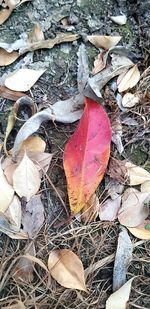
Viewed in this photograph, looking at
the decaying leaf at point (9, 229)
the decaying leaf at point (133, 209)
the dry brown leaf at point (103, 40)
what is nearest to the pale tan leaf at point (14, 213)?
the decaying leaf at point (9, 229)

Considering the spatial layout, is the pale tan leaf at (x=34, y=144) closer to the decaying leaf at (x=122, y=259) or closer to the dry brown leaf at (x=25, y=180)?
the dry brown leaf at (x=25, y=180)

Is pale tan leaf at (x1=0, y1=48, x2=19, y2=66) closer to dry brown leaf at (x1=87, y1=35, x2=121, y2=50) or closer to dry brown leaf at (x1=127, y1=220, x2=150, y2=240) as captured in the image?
dry brown leaf at (x1=87, y1=35, x2=121, y2=50)

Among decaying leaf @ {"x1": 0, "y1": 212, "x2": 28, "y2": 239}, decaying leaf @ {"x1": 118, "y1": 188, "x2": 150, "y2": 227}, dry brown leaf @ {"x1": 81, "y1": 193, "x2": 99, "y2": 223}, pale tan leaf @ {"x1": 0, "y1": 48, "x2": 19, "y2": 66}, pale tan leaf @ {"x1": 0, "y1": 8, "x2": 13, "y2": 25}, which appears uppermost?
pale tan leaf @ {"x1": 0, "y1": 8, "x2": 13, "y2": 25}

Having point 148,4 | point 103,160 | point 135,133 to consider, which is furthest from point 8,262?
point 148,4

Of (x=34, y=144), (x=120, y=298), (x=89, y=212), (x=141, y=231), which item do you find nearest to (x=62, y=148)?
(x=34, y=144)

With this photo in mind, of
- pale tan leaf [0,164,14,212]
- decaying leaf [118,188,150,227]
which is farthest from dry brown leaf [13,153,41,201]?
decaying leaf [118,188,150,227]

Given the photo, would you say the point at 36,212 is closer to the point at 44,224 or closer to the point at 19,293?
the point at 44,224

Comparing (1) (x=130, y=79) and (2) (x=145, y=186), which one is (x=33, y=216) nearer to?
(2) (x=145, y=186)
